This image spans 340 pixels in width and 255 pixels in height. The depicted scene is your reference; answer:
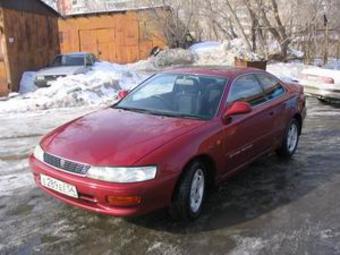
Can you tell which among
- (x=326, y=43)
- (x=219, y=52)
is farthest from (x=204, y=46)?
(x=326, y=43)

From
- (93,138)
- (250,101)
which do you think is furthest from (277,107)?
(93,138)

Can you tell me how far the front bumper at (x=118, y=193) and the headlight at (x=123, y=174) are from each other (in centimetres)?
4

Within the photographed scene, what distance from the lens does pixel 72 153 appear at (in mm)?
4184

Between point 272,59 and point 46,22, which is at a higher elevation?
point 46,22

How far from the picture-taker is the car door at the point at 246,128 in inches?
198

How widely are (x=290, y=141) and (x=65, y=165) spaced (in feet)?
12.5

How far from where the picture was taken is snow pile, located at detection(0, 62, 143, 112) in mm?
12445

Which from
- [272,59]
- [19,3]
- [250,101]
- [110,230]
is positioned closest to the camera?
[110,230]

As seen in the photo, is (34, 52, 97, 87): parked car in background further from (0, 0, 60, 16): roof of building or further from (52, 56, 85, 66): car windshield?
(0, 0, 60, 16): roof of building

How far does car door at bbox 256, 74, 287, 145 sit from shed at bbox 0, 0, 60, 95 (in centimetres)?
1110

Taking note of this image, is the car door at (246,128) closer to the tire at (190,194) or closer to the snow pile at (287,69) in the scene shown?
the tire at (190,194)

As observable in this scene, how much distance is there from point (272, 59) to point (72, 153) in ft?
61.1

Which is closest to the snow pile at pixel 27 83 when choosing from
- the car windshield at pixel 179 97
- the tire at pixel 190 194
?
the car windshield at pixel 179 97

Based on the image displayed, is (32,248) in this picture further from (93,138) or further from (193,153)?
(193,153)
